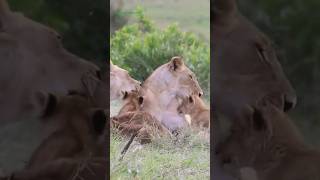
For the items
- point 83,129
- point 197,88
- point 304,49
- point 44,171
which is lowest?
point 44,171

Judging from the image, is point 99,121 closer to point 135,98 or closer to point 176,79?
point 135,98

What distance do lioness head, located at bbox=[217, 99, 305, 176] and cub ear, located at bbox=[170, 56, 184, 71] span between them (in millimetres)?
269

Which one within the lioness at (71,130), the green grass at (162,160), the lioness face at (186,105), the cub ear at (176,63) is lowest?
the green grass at (162,160)

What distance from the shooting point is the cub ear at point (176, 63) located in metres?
1.93

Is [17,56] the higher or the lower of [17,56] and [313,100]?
the higher

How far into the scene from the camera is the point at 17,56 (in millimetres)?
1779

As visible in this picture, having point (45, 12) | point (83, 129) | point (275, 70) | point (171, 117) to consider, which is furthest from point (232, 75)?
point (45, 12)

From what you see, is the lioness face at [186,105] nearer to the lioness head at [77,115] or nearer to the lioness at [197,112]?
the lioness at [197,112]

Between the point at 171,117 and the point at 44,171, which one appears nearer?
the point at 44,171

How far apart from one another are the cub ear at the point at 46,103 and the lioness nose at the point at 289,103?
74cm

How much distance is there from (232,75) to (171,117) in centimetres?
27

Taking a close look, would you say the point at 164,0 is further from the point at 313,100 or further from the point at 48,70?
the point at 313,100

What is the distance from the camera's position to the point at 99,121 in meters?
1.83

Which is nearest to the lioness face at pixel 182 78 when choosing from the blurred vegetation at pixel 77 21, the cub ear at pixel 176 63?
the cub ear at pixel 176 63
